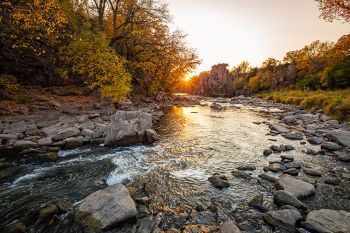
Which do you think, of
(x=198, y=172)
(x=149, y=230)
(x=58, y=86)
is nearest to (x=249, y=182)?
(x=198, y=172)

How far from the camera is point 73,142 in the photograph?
32.7 ft

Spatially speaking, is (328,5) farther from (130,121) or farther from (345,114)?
(130,121)

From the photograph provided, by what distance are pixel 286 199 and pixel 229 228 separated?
2.12 meters

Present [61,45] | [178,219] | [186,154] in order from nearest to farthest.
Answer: [178,219], [186,154], [61,45]

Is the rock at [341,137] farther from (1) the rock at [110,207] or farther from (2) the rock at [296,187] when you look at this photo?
(1) the rock at [110,207]

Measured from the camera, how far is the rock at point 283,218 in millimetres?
4469

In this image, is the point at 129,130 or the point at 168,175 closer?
the point at 168,175

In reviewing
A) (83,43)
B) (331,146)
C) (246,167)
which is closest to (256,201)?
(246,167)

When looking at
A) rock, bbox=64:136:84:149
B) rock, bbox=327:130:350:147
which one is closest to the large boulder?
rock, bbox=64:136:84:149

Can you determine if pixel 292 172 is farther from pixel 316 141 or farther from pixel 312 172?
pixel 316 141

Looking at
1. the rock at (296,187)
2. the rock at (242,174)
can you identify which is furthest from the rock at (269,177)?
the rock at (242,174)

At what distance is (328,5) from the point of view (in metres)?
20.2

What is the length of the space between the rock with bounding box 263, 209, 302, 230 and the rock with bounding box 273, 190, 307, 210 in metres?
0.49

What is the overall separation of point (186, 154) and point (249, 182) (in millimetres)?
3405
